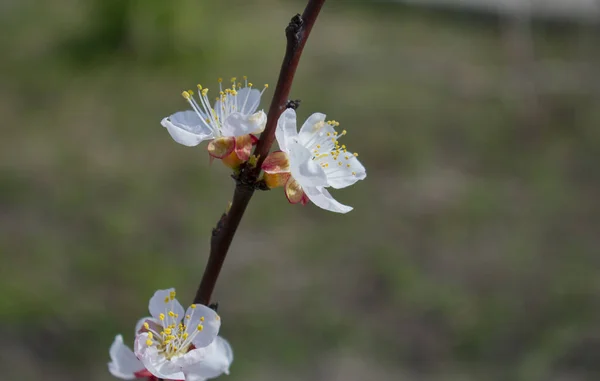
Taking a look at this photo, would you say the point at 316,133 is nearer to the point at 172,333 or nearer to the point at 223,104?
the point at 223,104

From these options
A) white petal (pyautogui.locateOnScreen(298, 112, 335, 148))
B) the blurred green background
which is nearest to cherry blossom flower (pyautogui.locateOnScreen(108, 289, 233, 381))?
white petal (pyautogui.locateOnScreen(298, 112, 335, 148))

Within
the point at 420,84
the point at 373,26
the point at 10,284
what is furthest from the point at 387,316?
the point at 373,26

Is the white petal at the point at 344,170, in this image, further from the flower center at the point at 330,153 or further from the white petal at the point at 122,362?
the white petal at the point at 122,362

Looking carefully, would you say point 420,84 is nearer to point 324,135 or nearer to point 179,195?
point 179,195

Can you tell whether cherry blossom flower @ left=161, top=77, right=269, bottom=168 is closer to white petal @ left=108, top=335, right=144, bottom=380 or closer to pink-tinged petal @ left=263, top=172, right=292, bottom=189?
pink-tinged petal @ left=263, top=172, right=292, bottom=189

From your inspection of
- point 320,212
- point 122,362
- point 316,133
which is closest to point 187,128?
point 316,133

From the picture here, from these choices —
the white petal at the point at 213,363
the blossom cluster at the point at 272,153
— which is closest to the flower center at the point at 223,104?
the blossom cluster at the point at 272,153
